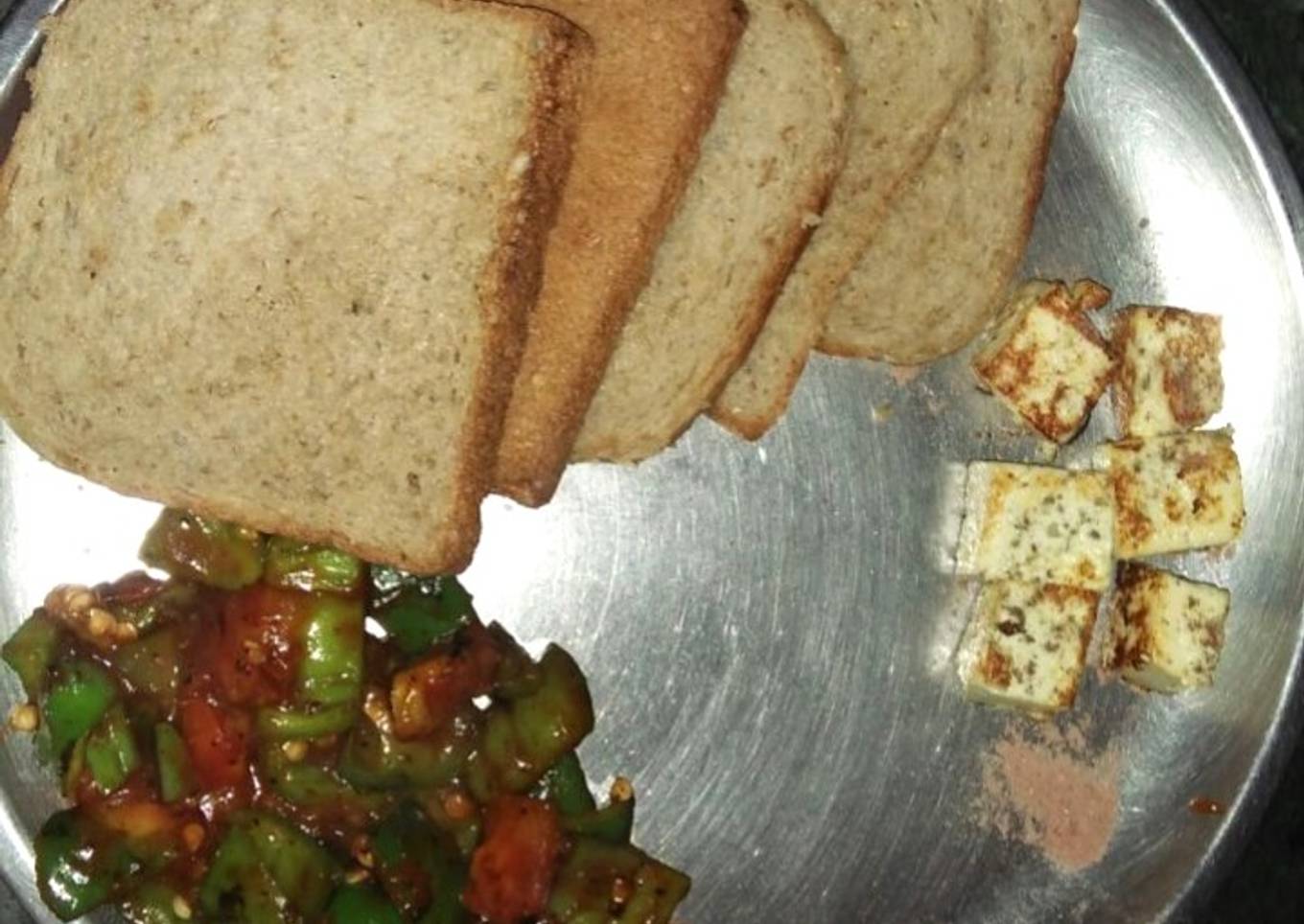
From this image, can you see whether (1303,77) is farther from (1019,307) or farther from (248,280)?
(248,280)

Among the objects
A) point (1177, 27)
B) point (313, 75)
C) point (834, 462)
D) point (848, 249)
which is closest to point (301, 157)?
point (313, 75)

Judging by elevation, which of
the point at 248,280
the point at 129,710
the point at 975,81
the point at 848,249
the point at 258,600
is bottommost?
the point at 129,710

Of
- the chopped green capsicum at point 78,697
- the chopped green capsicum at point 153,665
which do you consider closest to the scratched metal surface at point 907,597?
the chopped green capsicum at point 153,665

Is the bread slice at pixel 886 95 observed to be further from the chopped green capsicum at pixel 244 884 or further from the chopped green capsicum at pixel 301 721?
the chopped green capsicum at pixel 244 884

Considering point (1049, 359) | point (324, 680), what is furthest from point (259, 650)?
point (1049, 359)

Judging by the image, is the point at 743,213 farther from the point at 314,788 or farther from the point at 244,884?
the point at 244,884

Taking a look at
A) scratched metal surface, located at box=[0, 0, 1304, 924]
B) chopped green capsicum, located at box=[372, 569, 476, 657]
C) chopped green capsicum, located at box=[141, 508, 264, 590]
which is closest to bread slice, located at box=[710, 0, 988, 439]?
scratched metal surface, located at box=[0, 0, 1304, 924]

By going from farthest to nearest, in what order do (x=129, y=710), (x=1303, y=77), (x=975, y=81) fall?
(x=1303, y=77), (x=975, y=81), (x=129, y=710)
